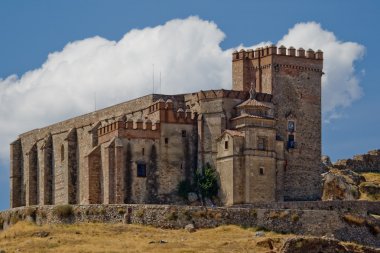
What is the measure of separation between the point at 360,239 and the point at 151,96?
72.2 ft

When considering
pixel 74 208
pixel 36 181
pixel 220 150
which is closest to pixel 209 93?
pixel 220 150

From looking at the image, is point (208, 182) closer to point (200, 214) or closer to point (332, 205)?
point (332, 205)

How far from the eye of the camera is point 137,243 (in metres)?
75.2

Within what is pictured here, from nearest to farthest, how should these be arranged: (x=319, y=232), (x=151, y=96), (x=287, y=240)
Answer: (x=287, y=240) < (x=319, y=232) < (x=151, y=96)

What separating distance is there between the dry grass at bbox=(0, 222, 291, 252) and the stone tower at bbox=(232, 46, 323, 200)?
15.5m

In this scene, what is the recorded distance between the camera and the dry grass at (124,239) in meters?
73.6

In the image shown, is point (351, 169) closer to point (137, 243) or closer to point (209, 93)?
point (209, 93)

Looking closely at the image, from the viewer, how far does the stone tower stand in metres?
94.8

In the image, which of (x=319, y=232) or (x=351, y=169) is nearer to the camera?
(x=319, y=232)

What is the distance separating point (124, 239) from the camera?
253ft

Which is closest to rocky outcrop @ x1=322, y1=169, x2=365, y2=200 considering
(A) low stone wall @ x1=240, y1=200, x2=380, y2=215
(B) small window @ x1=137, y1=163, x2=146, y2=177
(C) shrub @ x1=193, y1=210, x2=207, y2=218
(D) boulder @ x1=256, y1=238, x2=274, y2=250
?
(A) low stone wall @ x1=240, y1=200, x2=380, y2=215

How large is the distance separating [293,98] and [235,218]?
16877 millimetres

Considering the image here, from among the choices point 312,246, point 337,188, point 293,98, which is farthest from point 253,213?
point 337,188

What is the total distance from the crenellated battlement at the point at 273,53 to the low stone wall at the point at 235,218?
1642cm
